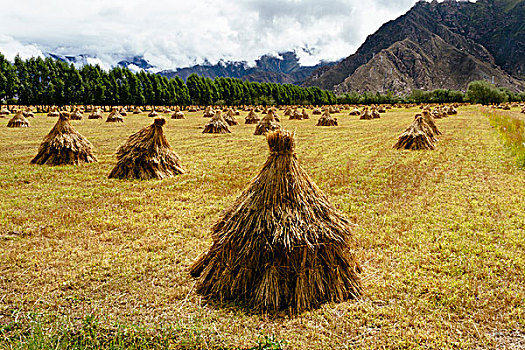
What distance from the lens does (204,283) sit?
4.32 meters

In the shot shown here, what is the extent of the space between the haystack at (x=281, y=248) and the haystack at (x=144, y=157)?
6.90m

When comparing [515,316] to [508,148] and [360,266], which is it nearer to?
[360,266]

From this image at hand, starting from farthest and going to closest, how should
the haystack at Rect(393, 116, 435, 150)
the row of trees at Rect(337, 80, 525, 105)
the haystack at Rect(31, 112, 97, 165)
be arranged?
the row of trees at Rect(337, 80, 525, 105) < the haystack at Rect(393, 116, 435, 150) < the haystack at Rect(31, 112, 97, 165)

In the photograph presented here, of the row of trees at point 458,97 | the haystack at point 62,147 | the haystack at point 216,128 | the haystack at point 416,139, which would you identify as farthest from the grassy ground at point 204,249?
the row of trees at point 458,97

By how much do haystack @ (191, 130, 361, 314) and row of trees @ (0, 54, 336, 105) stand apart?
6897 centimetres

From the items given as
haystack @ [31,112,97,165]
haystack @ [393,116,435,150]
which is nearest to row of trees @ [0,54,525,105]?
haystack @ [31,112,97,165]

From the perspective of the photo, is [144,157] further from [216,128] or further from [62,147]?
[216,128]

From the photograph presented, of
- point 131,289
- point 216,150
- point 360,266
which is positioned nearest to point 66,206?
point 131,289

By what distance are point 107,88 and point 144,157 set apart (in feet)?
221

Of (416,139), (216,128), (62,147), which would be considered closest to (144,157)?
(62,147)

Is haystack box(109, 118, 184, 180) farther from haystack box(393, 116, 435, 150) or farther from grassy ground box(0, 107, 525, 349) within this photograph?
haystack box(393, 116, 435, 150)

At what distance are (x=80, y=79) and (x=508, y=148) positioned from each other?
70233mm

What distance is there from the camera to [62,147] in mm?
12367

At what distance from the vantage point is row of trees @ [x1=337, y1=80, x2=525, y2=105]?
302 ft
